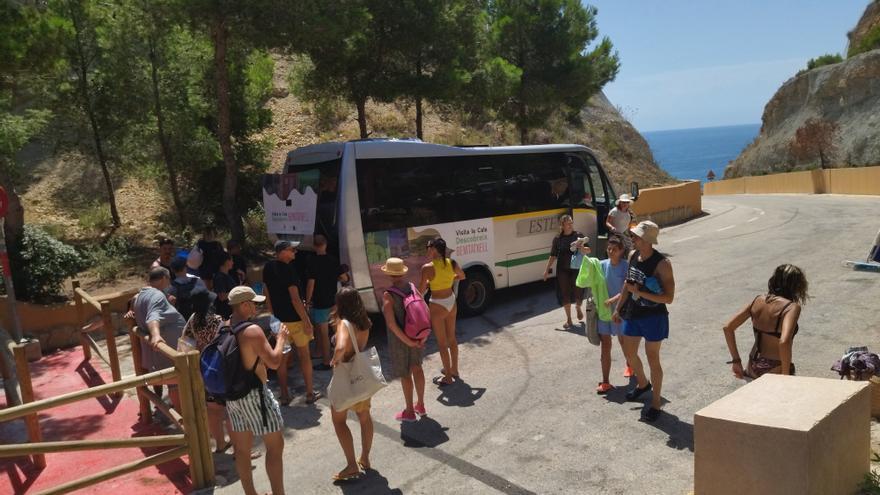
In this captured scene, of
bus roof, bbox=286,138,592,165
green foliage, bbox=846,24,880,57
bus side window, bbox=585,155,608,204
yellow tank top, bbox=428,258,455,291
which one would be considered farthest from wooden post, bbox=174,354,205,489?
green foliage, bbox=846,24,880,57

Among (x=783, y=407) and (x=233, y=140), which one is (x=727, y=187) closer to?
(x=233, y=140)

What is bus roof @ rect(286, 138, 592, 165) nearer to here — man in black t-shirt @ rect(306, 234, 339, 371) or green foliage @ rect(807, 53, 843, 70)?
man in black t-shirt @ rect(306, 234, 339, 371)

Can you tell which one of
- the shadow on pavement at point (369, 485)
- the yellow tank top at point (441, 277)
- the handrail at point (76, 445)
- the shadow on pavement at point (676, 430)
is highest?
the yellow tank top at point (441, 277)

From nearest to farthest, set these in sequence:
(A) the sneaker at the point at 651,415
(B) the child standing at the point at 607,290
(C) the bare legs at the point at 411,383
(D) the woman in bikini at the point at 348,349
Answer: (D) the woman in bikini at the point at 348,349 < (A) the sneaker at the point at 651,415 < (C) the bare legs at the point at 411,383 < (B) the child standing at the point at 607,290

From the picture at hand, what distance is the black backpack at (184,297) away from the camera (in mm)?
6812

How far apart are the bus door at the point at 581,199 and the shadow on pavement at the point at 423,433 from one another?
6.63 m

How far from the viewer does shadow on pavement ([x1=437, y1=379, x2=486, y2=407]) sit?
7.22 m

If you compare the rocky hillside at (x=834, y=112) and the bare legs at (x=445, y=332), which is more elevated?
the rocky hillside at (x=834, y=112)

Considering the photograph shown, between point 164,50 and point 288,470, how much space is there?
1243 centimetres

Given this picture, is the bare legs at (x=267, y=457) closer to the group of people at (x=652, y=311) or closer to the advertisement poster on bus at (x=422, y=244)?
the group of people at (x=652, y=311)

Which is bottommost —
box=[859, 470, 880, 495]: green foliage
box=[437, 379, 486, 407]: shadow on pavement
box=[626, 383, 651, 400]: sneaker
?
box=[437, 379, 486, 407]: shadow on pavement

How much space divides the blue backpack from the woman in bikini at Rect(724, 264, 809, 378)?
3758 millimetres

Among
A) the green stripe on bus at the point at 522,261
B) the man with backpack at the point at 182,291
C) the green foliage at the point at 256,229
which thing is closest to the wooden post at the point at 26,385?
the man with backpack at the point at 182,291

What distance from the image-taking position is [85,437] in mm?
6961
